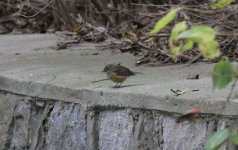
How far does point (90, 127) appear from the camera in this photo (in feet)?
10.5

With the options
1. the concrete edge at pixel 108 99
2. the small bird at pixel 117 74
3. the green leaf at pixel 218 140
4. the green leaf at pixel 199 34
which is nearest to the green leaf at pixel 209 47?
the green leaf at pixel 199 34

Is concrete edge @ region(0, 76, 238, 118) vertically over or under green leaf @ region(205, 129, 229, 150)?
under

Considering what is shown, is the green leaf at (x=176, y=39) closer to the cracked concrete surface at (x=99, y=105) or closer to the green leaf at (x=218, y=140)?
the green leaf at (x=218, y=140)

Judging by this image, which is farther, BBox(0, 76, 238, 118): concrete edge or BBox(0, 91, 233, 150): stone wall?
BBox(0, 91, 233, 150): stone wall

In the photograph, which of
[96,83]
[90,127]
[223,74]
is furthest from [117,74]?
[223,74]

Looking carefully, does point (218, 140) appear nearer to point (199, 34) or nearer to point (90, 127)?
point (199, 34)

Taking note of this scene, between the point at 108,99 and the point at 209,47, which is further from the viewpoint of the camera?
the point at 108,99

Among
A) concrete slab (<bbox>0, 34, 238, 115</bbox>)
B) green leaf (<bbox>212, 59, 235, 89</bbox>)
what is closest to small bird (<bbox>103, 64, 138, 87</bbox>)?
concrete slab (<bbox>0, 34, 238, 115</bbox>)

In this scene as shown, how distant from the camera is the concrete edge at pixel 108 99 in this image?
2.59 metres

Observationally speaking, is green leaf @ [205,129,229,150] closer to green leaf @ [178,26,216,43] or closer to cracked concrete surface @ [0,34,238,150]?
green leaf @ [178,26,216,43]

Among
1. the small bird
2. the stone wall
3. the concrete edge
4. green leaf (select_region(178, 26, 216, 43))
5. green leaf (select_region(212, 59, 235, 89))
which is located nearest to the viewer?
green leaf (select_region(178, 26, 216, 43))

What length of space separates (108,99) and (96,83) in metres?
0.33

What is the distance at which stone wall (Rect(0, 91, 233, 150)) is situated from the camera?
2697 mm

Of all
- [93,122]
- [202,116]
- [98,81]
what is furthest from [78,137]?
[202,116]
